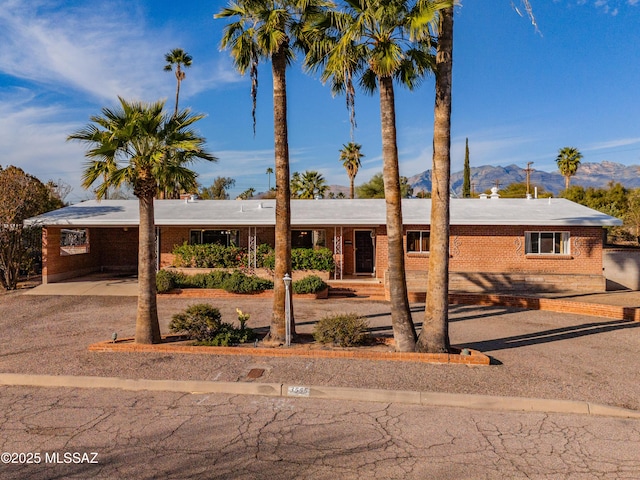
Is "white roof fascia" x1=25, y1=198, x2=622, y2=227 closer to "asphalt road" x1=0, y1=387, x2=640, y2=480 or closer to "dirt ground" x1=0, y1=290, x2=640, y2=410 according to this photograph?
"dirt ground" x1=0, y1=290, x2=640, y2=410

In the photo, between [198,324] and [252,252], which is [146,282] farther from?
[252,252]

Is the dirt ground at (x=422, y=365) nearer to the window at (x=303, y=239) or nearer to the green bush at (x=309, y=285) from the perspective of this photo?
the green bush at (x=309, y=285)

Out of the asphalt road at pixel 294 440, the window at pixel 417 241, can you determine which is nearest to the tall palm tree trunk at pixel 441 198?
the asphalt road at pixel 294 440

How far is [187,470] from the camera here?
4.77 m

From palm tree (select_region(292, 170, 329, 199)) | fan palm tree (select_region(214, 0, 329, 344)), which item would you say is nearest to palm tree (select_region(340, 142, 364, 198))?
palm tree (select_region(292, 170, 329, 199))

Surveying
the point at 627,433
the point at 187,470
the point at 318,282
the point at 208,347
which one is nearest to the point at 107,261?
the point at 318,282

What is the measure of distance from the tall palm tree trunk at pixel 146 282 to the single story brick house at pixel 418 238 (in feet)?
30.1

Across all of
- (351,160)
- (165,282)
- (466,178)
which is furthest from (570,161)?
(165,282)

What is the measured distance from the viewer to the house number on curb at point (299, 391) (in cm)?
693

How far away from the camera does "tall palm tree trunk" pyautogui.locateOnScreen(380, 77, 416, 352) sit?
8.84 meters

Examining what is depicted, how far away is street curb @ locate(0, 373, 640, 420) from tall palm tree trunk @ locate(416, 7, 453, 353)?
203 cm

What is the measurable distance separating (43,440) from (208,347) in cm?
377

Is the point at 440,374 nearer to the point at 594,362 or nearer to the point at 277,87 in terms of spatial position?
the point at 594,362

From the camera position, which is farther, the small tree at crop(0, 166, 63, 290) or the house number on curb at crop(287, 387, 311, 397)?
the small tree at crop(0, 166, 63, 290)
